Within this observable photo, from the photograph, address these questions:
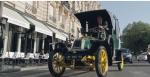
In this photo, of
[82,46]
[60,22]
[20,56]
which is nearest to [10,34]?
[20,56]

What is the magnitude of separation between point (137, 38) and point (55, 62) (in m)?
88.6

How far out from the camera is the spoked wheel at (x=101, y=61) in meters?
13.1

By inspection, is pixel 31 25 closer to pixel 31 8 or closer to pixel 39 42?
pixel 31 8

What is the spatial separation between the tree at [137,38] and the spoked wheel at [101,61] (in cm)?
8732

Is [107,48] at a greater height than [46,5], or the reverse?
[46,5]

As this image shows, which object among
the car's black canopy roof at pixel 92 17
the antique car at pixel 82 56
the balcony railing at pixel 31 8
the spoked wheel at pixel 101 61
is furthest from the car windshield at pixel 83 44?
the balcony railing at pixel 31 8

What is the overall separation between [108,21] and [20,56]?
32.2ft

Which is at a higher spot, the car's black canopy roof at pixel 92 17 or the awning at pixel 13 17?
the awning at pixel 13 17

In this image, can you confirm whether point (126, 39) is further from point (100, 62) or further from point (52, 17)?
point (100, 62)

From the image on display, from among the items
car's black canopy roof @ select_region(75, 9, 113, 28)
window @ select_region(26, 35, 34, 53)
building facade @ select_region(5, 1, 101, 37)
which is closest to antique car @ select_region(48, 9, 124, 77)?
car's black canopy roof @ select_region(75, 9, 113, 28)

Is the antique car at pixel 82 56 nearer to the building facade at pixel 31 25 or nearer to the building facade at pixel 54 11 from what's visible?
the building facade at pixel 31 25

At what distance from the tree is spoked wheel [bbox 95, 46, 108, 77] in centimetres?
8732

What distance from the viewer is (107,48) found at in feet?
48.7

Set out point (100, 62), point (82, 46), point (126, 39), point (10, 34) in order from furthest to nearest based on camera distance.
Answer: point (126, 39) → point (10, 34) → point (82, 46) → point (100, 62)
